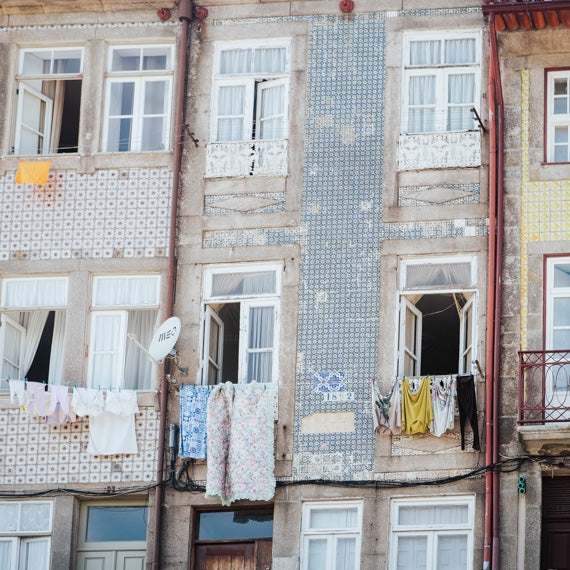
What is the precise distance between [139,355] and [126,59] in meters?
4.27

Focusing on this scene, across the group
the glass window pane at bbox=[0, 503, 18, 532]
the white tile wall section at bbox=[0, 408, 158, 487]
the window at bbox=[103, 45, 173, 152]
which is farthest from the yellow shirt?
the glass window pane at bbox=[0, 503, 18, 532]

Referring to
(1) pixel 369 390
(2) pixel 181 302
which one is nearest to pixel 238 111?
(2) pixel 181 302

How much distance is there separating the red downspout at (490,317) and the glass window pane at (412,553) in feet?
2.77

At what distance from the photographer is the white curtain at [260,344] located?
24950mm

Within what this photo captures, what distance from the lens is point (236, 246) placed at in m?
25.4

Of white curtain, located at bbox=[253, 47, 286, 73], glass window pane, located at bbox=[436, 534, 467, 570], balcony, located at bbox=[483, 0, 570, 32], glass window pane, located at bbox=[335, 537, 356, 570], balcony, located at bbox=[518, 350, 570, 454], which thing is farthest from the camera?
white curtain, located at bbox=[253, 47, 286, 73]

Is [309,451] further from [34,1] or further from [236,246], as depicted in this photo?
[34,1]

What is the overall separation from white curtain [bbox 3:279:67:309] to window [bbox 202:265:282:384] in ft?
6.56

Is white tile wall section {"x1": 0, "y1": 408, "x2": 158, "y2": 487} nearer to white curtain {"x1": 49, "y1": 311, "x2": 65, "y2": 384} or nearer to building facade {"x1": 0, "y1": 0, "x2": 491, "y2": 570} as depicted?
building facade {"x1": 0, "y1": 0, "x2": 491, "y2": 570}

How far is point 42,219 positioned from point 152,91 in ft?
7.77

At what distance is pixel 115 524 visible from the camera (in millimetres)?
24844

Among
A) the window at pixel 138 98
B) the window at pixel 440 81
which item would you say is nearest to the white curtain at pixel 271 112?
the window at pixel 138 98

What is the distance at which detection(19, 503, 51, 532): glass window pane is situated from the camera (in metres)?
24.7

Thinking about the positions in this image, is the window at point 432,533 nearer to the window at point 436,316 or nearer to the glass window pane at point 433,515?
the glass window pane at point 433,515
